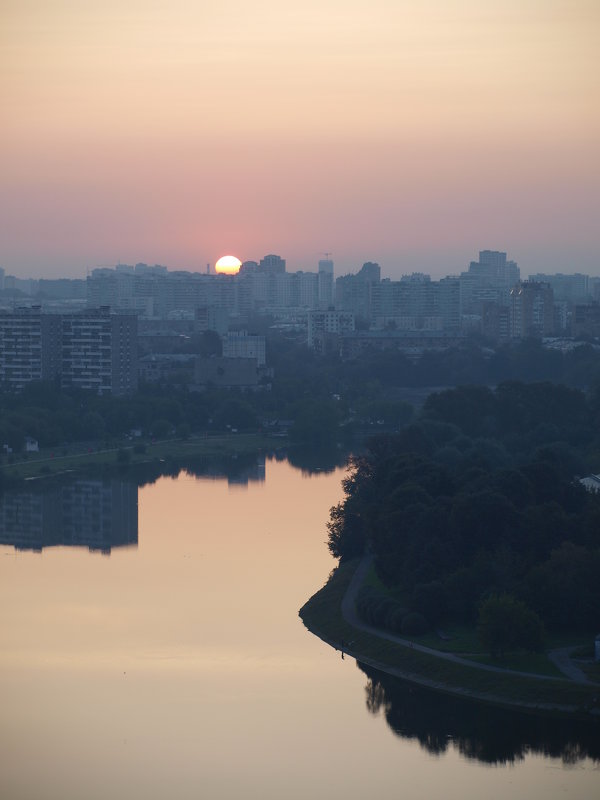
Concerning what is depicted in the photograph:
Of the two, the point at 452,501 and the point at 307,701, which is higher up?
the point at 452,501

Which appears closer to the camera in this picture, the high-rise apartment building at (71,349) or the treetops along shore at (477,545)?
the treetops along shore at (477,545)

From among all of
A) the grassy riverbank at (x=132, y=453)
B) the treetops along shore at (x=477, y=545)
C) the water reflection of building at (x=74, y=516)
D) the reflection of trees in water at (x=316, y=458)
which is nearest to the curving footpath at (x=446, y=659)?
the treetops along shore at (x=477, y=545)

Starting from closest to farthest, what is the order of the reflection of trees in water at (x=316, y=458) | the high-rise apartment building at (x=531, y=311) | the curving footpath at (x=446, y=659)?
the curving footpath at (x=446, y=659) < the reflection of trees in water at (x=316, y=458) < the high-rise apartment building at (x=531, y=311)

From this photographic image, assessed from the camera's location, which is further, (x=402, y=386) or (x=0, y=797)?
(x=402, y=386)

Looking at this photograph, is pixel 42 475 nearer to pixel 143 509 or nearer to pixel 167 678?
pixel 143 509

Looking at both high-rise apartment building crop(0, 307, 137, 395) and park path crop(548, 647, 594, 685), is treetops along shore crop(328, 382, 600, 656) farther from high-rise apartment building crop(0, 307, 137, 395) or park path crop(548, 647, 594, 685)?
high-rise apartment building crop(0, 307, 137, 395)

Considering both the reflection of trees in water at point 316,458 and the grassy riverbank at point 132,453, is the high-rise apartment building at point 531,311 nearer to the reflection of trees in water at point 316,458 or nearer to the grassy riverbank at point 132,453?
the grassy riverbank at point 132,453

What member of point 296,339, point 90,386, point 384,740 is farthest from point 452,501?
point 296,339

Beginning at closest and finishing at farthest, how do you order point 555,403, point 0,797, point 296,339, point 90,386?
1. point 0,797
2. point 555,403
3. point 90,386
4. point 296,339
